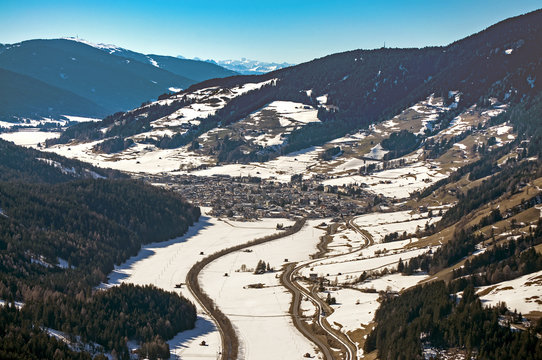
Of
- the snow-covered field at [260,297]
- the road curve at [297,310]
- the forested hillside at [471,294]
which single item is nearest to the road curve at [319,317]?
the road curve at [297,310]

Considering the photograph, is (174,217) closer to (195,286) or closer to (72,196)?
(72,196)

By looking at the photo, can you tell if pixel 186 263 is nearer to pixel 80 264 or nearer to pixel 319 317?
pixel 80 264

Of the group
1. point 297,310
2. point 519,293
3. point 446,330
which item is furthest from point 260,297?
point 519,293

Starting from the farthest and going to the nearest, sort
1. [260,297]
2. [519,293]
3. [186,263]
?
[186,263] → [260,297] → [519,293]

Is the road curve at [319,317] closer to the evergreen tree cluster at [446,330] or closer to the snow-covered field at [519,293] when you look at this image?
the evergreen tree cluster at [446,330]

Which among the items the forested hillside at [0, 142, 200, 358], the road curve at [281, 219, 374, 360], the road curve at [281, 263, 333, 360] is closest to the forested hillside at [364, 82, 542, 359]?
the road curve at [281, 219, 374, 360]

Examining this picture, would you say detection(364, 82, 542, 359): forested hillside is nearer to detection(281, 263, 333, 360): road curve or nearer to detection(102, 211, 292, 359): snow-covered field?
detection(281, 263, 333, 360): road curve
